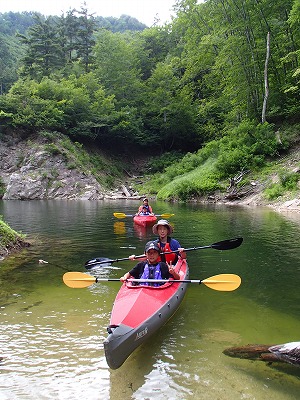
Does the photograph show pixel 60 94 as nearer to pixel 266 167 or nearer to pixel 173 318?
pixel 266 167

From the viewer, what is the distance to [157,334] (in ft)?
16.1

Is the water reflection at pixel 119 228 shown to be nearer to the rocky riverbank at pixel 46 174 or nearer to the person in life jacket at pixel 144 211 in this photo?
the person in life jacket at pixel 144 211

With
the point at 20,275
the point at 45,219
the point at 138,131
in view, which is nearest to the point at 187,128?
the point at 138,131

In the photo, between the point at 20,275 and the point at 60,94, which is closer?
the point at 20,275

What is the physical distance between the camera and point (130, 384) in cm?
375

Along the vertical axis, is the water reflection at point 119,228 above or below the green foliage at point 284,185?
below

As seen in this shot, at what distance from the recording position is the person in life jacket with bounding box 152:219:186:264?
6.76m

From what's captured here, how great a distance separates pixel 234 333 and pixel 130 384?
5.87 feet

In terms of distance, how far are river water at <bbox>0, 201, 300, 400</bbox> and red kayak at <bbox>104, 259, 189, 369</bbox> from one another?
268 mm

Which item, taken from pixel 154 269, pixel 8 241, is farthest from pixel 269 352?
pixel 8 241

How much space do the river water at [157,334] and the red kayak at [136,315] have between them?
27 cm

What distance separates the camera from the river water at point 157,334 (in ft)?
12.0

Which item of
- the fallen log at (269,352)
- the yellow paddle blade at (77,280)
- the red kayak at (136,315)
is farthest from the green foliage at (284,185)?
the fallen log at (269,352)

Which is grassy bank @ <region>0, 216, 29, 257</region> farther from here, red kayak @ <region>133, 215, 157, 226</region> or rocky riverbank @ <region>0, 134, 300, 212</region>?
rocky riverbank @ <region>0, 134, 300, 212</region>
